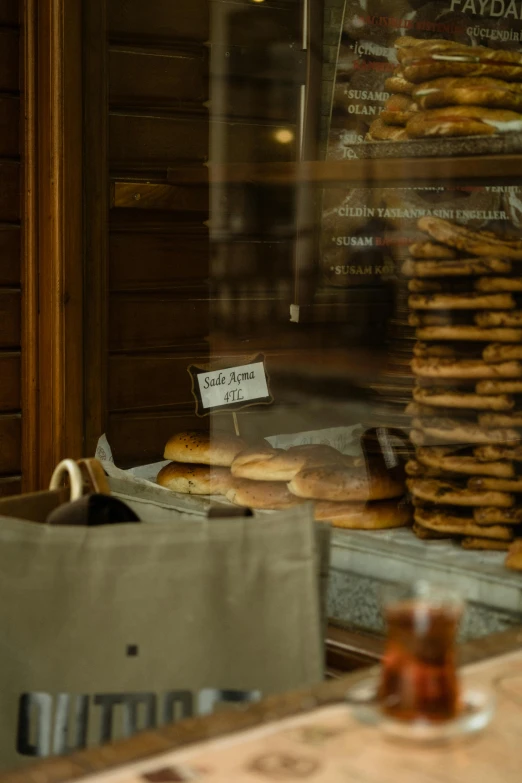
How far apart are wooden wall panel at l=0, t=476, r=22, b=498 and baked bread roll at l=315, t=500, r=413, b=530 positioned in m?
0.99

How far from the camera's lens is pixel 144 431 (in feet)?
8.12

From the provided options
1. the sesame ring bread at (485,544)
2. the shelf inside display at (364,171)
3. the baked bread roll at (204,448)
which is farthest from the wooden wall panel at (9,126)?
the sesame ring bread at (485,544)

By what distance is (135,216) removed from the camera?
8.13 feet

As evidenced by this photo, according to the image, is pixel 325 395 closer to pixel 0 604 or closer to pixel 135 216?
pixel 135 216

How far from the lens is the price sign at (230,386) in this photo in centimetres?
229

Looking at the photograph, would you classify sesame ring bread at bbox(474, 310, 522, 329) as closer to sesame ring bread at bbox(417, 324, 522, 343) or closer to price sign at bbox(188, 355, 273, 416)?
sesame ring bread at bbox(417, 324, 522, 343)

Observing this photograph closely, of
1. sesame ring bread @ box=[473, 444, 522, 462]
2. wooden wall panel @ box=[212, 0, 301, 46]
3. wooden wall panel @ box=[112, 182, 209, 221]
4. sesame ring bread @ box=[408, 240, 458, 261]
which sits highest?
wooden wall panel @ box=[212, 0, 301, 46]

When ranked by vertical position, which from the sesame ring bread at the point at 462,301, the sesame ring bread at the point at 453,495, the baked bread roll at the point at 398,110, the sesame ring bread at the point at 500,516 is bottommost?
the sesame ring bread at the point at 500,516

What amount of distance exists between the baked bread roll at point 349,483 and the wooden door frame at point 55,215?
2.12 ft

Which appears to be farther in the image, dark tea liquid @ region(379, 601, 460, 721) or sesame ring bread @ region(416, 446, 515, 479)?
sesame ring bread @ region(416, 446, 515, 479)

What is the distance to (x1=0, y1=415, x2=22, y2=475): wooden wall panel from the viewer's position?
2.75m

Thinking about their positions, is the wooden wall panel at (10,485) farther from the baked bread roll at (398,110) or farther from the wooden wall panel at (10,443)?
the baked bread roll at (398,110)

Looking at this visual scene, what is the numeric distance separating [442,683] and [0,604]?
23.5 inches

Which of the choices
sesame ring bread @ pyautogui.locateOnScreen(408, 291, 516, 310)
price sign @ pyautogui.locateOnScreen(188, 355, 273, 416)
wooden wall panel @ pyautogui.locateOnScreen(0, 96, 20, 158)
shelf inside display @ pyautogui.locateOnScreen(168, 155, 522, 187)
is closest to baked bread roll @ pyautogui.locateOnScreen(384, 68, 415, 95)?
shelf inside display @ pyautogui.locateOnScreen(168, 155, 522, 187)
